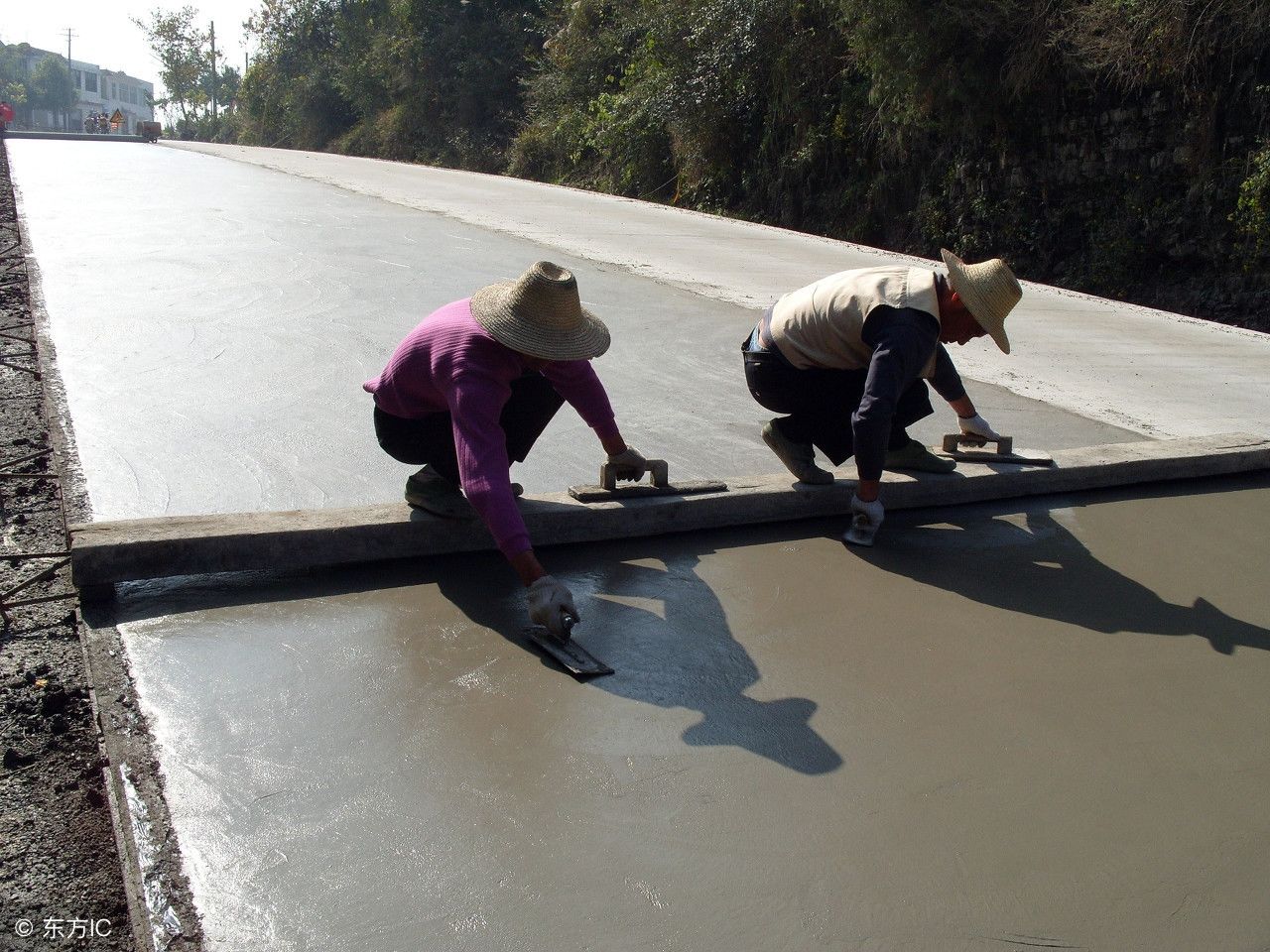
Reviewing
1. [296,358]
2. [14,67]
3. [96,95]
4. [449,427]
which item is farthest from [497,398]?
[96,95]

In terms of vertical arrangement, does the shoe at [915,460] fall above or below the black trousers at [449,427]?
below

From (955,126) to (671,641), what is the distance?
10.8 m

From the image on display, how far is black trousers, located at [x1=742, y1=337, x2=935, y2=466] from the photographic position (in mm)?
3559

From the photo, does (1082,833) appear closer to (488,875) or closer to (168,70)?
(488,875)

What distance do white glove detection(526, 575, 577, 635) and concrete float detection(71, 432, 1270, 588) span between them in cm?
60

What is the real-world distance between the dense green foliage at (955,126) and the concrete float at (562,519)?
645cm

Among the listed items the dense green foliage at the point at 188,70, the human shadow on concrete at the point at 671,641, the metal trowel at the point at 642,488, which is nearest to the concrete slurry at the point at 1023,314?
the metal trowel at the point at 642,488

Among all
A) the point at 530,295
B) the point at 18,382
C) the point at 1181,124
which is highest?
the point at 1181,124

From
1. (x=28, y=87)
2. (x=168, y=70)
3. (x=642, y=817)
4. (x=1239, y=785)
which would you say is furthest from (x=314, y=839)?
(x=28, y=87)

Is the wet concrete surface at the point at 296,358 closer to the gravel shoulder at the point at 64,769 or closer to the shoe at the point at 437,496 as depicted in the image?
the gravel shoulder at the point at 64,769

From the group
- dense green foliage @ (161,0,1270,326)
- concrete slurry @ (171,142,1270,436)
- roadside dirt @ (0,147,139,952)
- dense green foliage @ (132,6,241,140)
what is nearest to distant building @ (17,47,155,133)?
dense green foliage @ (132,6,241,140)

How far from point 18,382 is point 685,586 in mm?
3501

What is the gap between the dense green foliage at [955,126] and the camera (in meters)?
9.57

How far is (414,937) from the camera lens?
1660 mm
